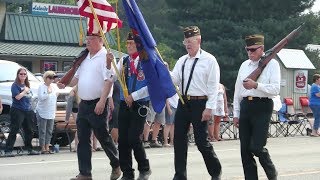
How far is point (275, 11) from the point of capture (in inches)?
1916

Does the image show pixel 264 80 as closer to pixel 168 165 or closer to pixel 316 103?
pixel 168 165

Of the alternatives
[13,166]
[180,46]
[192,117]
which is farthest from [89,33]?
[180,46]

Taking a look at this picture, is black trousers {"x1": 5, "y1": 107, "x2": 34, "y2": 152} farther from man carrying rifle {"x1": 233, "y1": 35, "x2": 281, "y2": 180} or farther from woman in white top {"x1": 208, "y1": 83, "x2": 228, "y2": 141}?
man carrying rifle {"x1": 233, "y1": 35, "x2": 281, "y2": 180}

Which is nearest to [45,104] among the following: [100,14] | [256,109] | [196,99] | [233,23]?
[100,14]

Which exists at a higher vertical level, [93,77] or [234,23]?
[234,23]

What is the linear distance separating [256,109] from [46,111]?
8.50 m

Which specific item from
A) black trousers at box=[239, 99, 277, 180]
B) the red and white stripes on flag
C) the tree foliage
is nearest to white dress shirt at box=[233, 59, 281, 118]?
black trousers at box=[239, 99, 277, 180]

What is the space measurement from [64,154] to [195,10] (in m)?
32.1

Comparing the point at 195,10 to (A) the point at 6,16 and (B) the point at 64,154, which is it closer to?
(A) the point at 6,16

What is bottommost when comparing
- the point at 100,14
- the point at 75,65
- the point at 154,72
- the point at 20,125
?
the point at 20,125

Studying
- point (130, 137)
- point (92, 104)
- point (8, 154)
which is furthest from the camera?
point (8, 154)

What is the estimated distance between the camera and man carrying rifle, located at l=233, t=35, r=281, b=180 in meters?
9.14

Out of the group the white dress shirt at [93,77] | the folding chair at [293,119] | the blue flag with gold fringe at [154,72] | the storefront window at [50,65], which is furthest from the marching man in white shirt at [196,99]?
the storefront window at [50,65]

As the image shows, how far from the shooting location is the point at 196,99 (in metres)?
9.71
